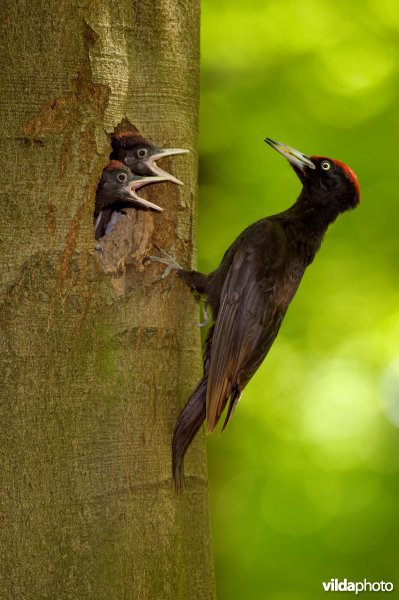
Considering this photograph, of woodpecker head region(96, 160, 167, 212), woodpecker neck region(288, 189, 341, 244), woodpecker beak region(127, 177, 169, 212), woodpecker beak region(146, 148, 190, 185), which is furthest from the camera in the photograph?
woodpecker neck region(288, 189, 341, 244)

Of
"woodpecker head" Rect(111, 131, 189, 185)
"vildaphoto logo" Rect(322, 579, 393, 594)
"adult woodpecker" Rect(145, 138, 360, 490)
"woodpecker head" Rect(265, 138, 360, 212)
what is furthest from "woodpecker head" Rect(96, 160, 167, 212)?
"vildaphoto logo" Rect(322, 579, 393, 594)

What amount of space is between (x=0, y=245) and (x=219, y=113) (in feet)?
10.1

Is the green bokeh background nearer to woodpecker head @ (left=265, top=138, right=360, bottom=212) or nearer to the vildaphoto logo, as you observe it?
the vildaphoto logo

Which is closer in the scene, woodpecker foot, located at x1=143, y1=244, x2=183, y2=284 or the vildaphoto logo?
woodpecker foot, located at x1=143, y1=244, x2=183, y2=284

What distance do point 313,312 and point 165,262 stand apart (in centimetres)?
246

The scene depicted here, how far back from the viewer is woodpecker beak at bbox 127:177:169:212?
3.46 metres

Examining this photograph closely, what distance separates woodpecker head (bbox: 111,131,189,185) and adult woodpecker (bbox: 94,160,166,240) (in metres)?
0.14

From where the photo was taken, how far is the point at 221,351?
143 inches

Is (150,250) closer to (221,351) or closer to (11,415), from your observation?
(221,351)

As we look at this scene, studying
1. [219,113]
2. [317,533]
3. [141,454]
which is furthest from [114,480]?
[219,113]

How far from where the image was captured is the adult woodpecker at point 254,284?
3.22 metres

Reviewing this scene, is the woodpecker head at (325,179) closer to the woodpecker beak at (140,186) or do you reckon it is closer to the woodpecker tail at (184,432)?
the woodpecker beak at (140,186)

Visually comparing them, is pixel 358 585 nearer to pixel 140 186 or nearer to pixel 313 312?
pixel 313 312

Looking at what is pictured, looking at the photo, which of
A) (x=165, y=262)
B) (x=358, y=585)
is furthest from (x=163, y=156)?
(x=358, y=585)
